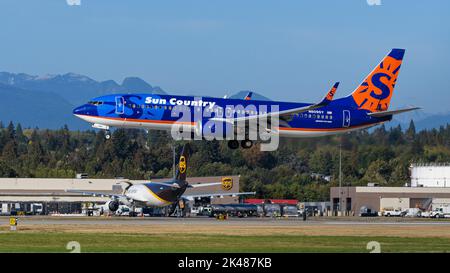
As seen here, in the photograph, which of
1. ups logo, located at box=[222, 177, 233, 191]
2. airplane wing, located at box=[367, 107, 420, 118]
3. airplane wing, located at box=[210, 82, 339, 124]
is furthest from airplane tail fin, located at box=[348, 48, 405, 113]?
ups logo, located at box=[222, 177, 233, 191]

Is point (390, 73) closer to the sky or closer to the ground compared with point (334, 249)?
closer to the sky

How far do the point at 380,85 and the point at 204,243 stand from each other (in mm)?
45481

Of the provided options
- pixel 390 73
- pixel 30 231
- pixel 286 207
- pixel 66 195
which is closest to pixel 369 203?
pixel 286 207

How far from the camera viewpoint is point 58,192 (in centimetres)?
18525

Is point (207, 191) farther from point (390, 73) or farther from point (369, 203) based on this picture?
point (390, 73)

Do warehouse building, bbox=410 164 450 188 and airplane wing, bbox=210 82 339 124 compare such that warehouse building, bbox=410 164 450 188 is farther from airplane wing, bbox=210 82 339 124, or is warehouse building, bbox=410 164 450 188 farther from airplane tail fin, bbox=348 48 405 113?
airplane wing, bbox=210 82 339 124

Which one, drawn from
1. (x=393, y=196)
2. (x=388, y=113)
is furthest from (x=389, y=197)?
(x=388, y=113)

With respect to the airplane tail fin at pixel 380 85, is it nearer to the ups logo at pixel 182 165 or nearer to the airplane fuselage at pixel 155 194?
the airplane fuselage at pixel 155 194

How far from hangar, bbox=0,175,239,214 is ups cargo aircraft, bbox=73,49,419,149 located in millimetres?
76593

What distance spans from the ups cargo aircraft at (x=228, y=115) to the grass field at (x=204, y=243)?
51.0 ft

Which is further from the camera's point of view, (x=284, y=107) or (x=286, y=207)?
(x=286, y=207)

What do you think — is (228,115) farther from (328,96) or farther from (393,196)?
(393,196)
